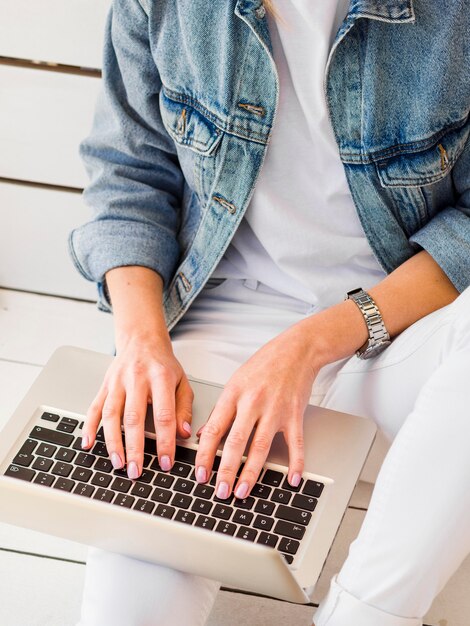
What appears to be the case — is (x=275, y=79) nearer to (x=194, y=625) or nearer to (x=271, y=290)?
(x=271, y=290)

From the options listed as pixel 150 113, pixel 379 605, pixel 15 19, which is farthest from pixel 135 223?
pixel 379 605

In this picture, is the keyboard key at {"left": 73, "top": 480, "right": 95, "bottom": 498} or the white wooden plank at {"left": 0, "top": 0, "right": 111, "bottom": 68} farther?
the white wooden plank at {"left": 0, "top": 0, "right": 111, "bottom": 68}

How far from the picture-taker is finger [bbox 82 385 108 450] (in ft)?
2.62

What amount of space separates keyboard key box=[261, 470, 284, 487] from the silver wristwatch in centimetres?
18

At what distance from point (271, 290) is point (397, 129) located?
0.24 meters

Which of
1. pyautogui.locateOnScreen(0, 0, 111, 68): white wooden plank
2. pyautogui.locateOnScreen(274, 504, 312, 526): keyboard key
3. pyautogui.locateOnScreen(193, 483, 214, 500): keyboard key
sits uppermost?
pyautogui.locateOnScreen(0, 0, 111, 68): white wooden plank

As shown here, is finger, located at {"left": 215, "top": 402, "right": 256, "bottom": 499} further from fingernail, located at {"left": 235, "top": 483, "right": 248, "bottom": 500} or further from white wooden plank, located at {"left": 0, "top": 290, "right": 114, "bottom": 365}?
white wooden plank, located at {"left": 0, "top": 290, "right": 114, "bottom": 365}

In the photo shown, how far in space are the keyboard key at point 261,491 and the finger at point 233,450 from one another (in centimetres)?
2

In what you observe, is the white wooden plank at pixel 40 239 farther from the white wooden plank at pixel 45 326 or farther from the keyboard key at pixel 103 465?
the keyboard key at pixel 103 465

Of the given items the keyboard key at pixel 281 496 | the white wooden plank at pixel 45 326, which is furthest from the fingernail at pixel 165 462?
the white wooden plank at pixel 45 326

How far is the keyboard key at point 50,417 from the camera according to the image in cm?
83

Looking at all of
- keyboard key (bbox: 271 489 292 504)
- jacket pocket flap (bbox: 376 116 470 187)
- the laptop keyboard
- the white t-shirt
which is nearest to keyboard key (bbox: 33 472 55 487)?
the laptop keyboard

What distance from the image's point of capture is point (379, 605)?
27.3 inches

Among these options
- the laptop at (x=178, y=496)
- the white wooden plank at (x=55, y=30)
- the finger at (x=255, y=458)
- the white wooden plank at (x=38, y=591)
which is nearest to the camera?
the laptop at (x=178, y=496)
